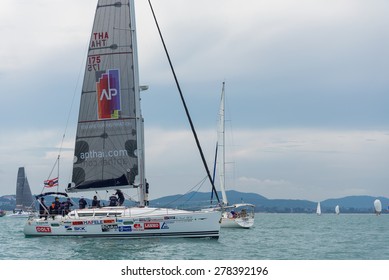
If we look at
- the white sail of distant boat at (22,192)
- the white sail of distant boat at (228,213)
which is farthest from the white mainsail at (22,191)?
the white sail of distant boat at (228,213)

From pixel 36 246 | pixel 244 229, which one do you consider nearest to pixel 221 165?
pixel 244 229

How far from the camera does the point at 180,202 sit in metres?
37.4

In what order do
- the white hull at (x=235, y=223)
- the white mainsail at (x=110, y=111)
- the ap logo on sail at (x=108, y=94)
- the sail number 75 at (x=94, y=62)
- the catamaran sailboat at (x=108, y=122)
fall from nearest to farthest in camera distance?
the catamaran sailboat at (x=108, y=122)
the white mainsail at (x=110, y=111)
the ap logo on sail at (x=108, y=94)
the sail number 75 at (x=94, y=62)
the white hull at (x=235, y=223)

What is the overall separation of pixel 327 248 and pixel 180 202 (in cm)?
872

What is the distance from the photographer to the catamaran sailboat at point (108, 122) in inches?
1513

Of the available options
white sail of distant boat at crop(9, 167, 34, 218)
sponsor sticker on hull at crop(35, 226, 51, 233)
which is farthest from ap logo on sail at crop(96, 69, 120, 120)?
white sail of distant boat at crop(9, 167, 34, 218)

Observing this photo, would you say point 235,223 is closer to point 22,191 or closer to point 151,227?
point 151,227

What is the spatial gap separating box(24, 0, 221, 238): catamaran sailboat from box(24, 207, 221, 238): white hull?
1.00 feet

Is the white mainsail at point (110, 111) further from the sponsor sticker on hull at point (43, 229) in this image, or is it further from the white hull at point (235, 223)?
the white hull at point (235, 223)

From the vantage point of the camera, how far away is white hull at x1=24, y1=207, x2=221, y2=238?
118 feet

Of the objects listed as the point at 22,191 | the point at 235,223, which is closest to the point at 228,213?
the point at 235,223

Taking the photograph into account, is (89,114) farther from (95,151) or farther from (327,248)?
(327,248)

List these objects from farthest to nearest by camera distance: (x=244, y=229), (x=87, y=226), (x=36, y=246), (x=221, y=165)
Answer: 1. (x=221, y=165)
2. (x=244, y=229)
3. (x=87, y=226)
4. (x=36, y=246)

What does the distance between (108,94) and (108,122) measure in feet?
5.50
